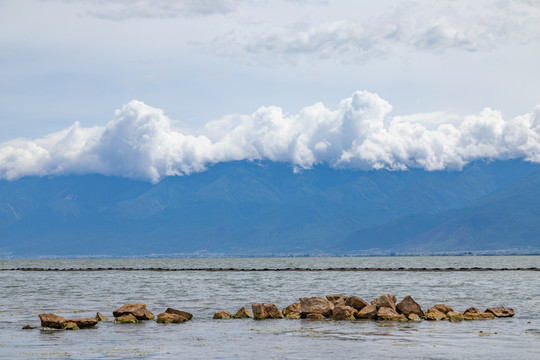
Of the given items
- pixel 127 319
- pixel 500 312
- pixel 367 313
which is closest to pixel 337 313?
pixel 367 313

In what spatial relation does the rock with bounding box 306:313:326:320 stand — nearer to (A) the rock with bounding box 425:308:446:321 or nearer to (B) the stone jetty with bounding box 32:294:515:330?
(B) the stone jetty with bounding box 32:294:515:330

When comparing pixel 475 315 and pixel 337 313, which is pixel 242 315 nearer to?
pixel 337 313

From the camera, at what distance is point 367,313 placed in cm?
5088

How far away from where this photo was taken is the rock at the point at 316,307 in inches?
2048

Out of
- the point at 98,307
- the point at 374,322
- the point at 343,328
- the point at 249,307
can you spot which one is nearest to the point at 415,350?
Result: the point at 343,328

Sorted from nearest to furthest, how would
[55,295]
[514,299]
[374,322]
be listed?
[374,322] < [514,299] < [55,295]

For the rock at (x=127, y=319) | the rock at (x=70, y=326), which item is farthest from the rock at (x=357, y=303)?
the rock at (x=70, y=326)

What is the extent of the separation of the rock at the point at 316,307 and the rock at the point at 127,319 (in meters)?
12.1

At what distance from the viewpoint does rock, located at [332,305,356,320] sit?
168ft

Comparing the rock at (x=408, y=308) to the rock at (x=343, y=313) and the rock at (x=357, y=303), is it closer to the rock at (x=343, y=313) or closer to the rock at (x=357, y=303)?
the rock at (x=357, y=303)

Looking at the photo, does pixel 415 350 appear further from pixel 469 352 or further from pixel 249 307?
pixel 249 307

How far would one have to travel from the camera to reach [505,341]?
38.8 meters

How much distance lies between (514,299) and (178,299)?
111 ft

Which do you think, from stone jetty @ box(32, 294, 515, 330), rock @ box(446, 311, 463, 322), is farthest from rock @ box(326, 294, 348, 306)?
rock @ box(446, 311, 463, 322)
